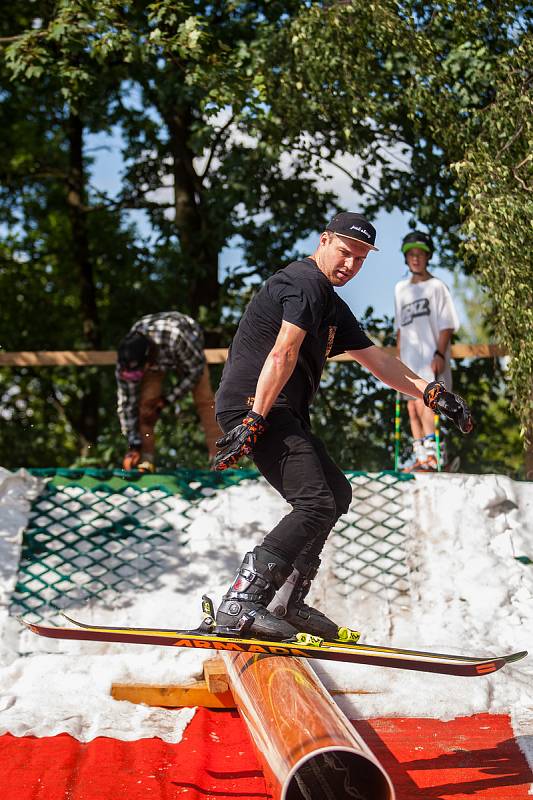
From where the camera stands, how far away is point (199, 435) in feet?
36.1

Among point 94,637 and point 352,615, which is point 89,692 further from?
point 352,615

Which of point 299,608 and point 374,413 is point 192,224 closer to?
point 374,413

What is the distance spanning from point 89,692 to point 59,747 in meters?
0.73

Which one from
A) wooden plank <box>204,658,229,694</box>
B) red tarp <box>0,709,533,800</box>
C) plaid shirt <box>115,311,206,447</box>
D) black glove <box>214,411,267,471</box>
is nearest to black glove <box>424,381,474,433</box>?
black glove <box>214,411,267,471</box>

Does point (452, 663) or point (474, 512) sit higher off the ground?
point (474, 512)

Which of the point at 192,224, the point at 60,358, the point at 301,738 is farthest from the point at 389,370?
the point at 192,224

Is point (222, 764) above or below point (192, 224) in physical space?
below

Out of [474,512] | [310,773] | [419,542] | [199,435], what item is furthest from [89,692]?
[199,435]

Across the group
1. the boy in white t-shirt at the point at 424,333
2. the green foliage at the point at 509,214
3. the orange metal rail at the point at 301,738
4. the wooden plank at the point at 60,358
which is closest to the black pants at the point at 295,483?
the orange metal rail at the point at 301,738

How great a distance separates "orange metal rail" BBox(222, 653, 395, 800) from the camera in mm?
3205

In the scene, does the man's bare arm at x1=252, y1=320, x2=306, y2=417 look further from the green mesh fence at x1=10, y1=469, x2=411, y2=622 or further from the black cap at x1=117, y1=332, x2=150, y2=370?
the black cap at x1=117, y1=332, x2=150, y2=370

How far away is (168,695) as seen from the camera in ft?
15.8

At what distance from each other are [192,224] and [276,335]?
8227mm

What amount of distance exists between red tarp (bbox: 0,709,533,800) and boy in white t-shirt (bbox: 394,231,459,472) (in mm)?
2841
